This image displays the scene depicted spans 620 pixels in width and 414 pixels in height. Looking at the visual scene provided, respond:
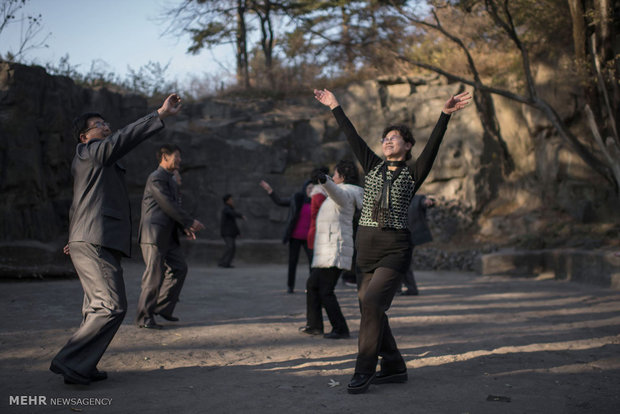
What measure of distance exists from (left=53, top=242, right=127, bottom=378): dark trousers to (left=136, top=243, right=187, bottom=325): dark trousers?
2014 millimetres

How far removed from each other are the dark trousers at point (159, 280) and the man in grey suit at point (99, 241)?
1966 millimetres

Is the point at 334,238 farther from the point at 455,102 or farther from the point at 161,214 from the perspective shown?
the point at 455,102

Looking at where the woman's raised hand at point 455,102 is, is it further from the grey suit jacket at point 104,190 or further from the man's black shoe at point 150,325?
the man's black shoe at point 150,325

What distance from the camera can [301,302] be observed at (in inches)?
346

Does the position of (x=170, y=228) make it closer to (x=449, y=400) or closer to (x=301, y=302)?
(x=301, y=302)

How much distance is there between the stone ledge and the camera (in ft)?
34.9

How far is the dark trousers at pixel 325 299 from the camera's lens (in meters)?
5.93

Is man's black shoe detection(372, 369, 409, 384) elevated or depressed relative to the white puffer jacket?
depressed

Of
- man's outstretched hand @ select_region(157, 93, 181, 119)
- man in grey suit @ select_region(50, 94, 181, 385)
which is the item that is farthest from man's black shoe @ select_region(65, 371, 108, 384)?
man's outstretched hand @ select_region(157, 93, 181, 119)


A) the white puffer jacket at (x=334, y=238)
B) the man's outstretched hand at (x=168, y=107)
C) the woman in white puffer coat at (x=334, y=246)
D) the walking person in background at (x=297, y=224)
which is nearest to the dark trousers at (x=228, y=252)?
the walking person in background at (x=297, y=224)

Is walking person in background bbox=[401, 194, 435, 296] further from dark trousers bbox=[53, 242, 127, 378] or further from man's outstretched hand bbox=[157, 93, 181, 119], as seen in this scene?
dark trousers bbox=[53, 242, 127, 378]

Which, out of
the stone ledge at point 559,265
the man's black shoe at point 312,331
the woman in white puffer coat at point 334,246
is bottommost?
the man's black shoe at point 312,331

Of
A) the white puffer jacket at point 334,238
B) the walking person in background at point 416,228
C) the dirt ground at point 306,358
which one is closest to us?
the dirt ground at point 306,358

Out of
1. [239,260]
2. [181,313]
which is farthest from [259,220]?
[181,313]
